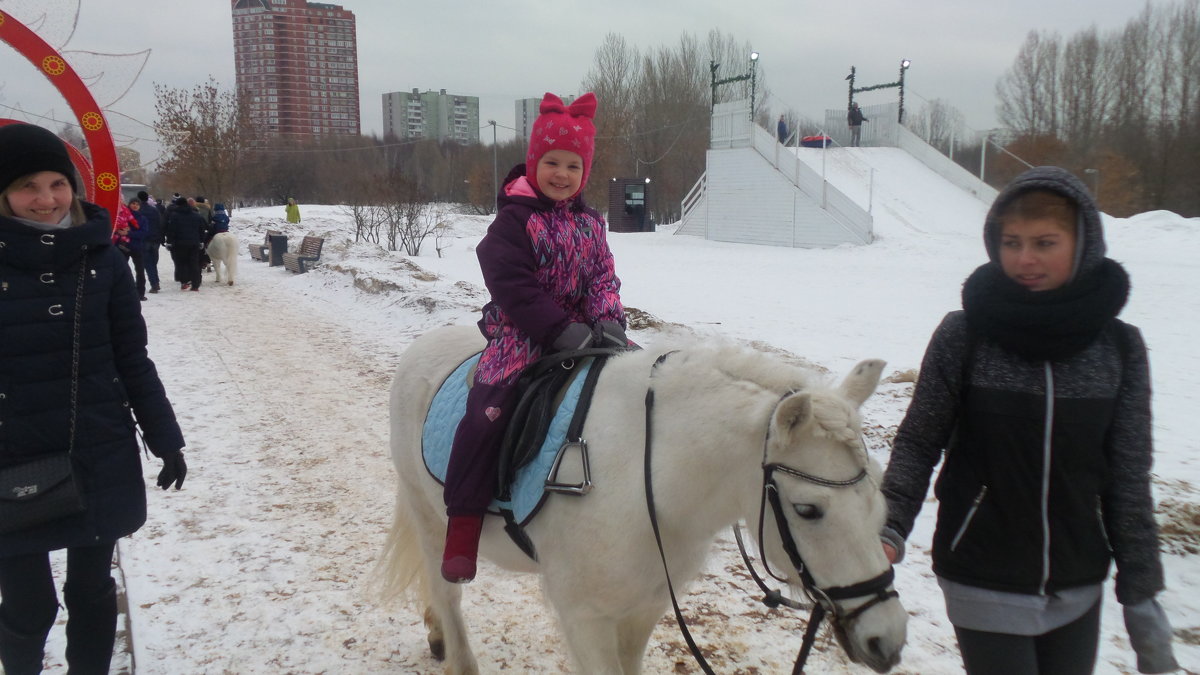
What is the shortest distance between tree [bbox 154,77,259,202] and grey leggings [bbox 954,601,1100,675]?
29.7m

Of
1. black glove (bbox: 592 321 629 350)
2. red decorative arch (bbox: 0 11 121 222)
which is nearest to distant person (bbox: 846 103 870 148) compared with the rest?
red decorative arch (bbox: 0 11 121 222)

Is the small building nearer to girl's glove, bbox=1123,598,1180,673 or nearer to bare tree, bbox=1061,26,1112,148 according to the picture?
bare tree, bbox=1061,26,1112,148

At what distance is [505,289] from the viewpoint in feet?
8.37

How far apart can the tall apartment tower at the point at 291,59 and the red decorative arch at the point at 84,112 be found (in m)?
59.4

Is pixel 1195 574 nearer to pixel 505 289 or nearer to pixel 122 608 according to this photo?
pixel 505 289

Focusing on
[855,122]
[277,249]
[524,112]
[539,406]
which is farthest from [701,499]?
[524,112]

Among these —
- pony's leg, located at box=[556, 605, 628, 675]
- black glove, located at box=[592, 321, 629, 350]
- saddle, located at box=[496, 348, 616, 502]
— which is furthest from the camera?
black glove, located at box=[592, 321, 629, 350]

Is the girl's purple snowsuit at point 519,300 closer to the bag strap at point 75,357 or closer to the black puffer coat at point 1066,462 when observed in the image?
the bag strap at point 75,357

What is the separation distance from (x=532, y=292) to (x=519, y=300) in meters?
0.05

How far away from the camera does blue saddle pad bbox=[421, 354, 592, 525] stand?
242 cm

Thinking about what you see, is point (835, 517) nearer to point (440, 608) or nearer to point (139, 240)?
point (440, 608)

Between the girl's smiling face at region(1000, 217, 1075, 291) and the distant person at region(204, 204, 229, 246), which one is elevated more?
the distant person at region(204, 204, 229, 246)

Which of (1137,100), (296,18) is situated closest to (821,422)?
(1137,100)

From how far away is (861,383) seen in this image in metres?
2.04
